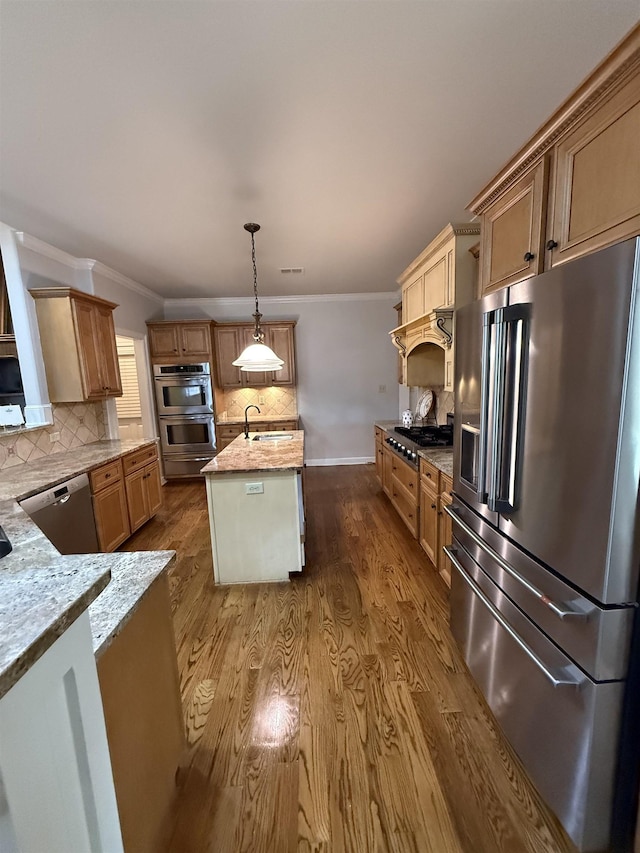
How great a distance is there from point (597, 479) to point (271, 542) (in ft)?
6.83

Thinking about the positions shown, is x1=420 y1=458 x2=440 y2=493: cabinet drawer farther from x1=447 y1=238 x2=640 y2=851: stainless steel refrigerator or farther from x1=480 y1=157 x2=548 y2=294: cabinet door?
x1=480 y1=157 x2=548 y2=294: cabinet door

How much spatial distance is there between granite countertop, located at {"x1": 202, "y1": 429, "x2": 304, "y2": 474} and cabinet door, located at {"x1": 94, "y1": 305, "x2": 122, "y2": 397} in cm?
146

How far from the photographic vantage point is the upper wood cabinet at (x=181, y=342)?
4.91 m

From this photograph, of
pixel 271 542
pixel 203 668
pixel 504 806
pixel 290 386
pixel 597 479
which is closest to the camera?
pixel 597 479

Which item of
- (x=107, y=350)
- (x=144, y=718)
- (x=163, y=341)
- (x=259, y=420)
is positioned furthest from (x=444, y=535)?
(x=163, y=341)

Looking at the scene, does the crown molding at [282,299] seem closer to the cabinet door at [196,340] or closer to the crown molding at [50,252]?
the cabinet door at [196,340]

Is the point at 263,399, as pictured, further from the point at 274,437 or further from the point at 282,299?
the point at 274,437

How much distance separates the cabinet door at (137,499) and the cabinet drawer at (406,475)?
259cm

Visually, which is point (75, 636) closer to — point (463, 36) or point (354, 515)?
point (463, 36)

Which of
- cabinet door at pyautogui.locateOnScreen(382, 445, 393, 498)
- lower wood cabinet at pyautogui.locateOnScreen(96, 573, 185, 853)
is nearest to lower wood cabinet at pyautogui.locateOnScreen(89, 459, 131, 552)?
lower wood cabinet at pyautogui.locateOnScreen(96, 573, 185, 853)

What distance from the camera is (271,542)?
257cm

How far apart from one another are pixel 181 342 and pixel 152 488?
2.24 m

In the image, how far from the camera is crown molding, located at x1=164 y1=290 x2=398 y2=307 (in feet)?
17.7

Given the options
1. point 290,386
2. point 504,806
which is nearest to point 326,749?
point 504,806
